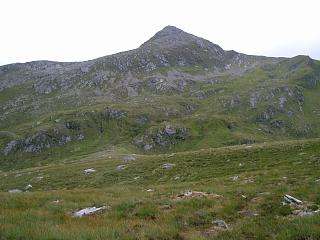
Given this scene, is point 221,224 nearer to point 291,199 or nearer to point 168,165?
point 291,199

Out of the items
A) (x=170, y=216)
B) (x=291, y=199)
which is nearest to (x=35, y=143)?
(x=170, y=216)

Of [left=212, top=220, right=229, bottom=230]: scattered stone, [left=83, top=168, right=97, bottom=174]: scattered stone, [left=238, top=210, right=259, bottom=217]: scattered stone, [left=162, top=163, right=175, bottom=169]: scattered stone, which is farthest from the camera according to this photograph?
[left=83, top=168, right=97, bottom=174]: scattered stone

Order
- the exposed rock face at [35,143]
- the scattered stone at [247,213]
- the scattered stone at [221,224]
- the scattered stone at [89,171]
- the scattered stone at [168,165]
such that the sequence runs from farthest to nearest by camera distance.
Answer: the exposed rock face at [35,143] → the scattered stone at [89,171] → the scattered stone at [168,165] → the scattered stone at [247,213] → the scattered stone at [221,224]

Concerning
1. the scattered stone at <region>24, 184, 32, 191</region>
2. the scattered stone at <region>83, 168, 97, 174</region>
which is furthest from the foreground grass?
the scattered stone at <region>83, 168, 97, 174</region>

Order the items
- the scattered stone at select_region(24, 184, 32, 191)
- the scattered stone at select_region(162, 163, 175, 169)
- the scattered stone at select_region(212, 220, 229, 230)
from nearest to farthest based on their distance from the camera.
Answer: the scattered stone at select_region(212, 220, 229, 230)
the scattered stone at select_region(162, 163, 175, 169)
the scattered stone at select_region(24, 184, 32, 191)

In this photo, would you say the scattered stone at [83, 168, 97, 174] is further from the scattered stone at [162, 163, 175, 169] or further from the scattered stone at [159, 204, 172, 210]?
the scattered stone at [159, 204, 172, 210]

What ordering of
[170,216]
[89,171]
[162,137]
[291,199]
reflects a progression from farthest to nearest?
[162,137]
[89,171]
[291,199]
[170,216]

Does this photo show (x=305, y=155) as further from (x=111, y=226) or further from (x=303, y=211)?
(x=111, y=226)

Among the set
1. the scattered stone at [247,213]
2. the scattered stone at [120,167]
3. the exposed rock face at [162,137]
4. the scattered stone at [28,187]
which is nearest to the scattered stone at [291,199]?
the scattered stone at [247,213]

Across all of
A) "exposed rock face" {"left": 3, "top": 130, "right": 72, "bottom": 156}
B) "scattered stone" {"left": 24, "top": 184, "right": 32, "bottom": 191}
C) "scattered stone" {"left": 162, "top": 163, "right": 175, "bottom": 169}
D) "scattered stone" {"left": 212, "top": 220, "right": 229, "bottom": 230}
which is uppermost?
"scattered stone" {"left": 212, "top": 220, "right": 229, "bottom": 230}

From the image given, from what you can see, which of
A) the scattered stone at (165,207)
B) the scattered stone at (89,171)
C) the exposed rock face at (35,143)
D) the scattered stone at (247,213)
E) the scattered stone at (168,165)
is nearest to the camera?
the scattered stone at (247,213)

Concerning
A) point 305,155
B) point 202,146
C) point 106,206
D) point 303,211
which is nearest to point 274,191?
point 303,211

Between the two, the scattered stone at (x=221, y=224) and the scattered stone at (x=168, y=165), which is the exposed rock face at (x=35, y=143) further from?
the scattered stone at (x=221, y=224)

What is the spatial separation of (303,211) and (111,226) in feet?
26.4
